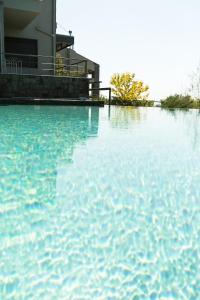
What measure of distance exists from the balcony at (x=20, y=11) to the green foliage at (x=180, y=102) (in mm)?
11073

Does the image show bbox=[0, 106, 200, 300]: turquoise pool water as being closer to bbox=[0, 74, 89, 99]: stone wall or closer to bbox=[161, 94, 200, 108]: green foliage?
bbox=[0, 74, 89, 99]: stone wall

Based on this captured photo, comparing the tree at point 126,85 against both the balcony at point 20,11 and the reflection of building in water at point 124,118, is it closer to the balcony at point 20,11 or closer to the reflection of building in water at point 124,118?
the balcony at point 20,11

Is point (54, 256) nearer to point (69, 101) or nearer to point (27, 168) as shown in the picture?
point (27, 168)

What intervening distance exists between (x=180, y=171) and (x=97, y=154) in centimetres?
125

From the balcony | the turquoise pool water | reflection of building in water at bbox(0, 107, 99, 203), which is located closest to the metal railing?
the balcony

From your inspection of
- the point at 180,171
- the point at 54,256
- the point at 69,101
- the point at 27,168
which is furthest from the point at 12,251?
the point at 69,101

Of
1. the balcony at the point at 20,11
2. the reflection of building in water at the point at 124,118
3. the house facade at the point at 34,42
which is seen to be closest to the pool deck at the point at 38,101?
the house facade at the point at 34,42

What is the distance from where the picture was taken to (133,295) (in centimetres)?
149

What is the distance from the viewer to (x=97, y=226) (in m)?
2.16

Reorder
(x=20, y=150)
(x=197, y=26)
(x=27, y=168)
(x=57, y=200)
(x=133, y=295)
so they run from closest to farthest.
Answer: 1. (x=133, y=295)
2. (x=57, y=200)
3. (x=27, y=168)
4. (x=20, y=150)
5. (x=197, y=26)

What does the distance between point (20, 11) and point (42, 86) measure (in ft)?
11.7

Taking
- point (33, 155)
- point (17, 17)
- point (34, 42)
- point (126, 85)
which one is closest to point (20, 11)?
point (17, 17)

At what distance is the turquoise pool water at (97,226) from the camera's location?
1572mm

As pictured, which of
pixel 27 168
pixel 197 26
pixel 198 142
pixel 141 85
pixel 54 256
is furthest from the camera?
pixel 141 85
